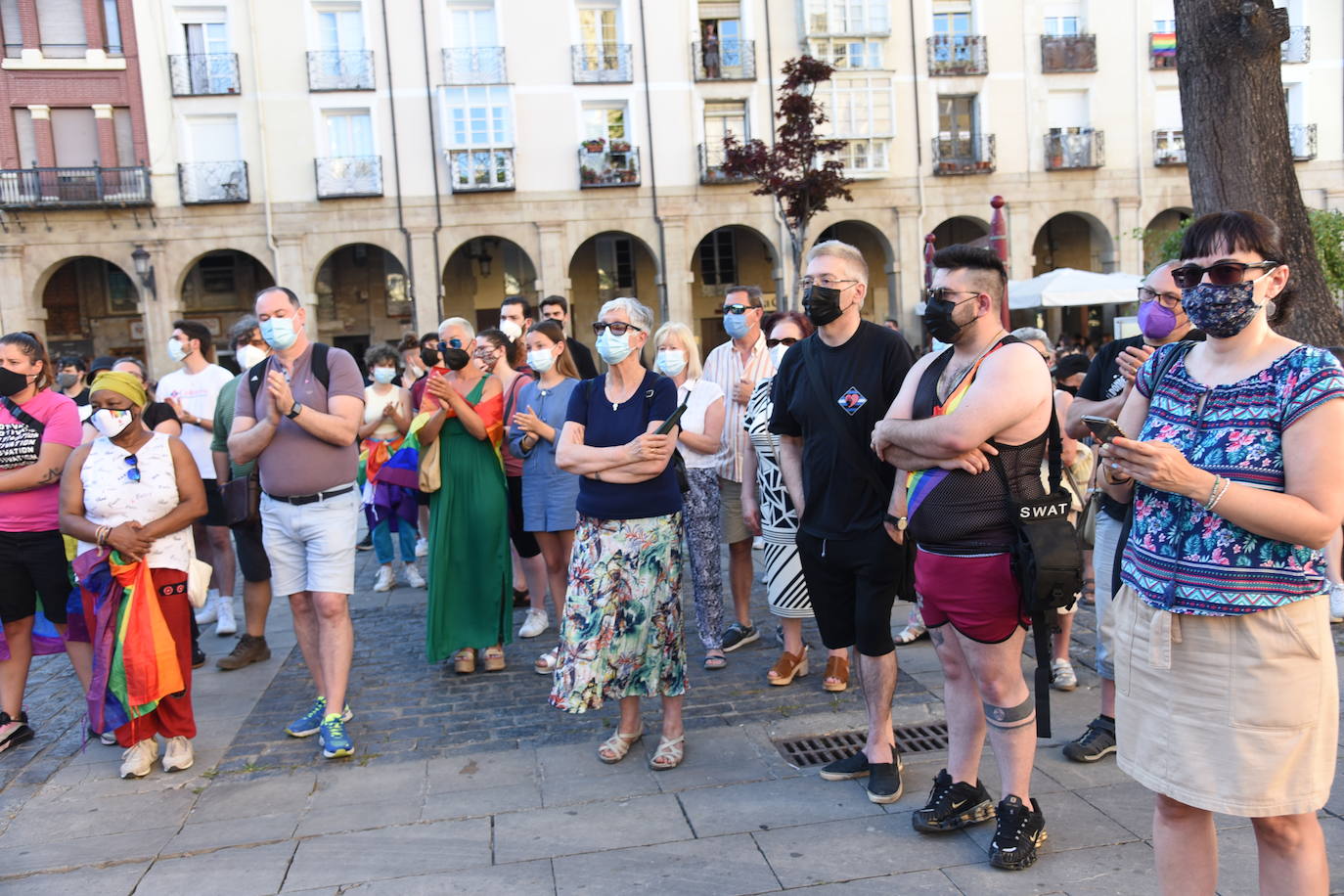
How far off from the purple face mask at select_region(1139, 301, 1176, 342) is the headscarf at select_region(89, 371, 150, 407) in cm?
457

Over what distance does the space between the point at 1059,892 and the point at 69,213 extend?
90.2ft

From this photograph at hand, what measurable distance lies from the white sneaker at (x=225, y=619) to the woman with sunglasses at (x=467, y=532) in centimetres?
217

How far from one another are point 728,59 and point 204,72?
515 inches

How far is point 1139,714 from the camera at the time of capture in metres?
2.72

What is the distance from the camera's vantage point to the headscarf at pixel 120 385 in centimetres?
473

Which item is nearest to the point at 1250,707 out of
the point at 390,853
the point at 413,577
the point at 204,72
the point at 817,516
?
the point at 817,516

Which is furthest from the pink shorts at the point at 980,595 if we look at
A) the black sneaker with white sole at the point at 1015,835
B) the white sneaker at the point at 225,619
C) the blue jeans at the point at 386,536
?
the blue jeans at the point at 386,536

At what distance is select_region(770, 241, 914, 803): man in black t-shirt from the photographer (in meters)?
3.96

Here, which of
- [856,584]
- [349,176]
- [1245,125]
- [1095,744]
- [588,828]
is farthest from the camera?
[349,176]

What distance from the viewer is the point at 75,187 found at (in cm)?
2433

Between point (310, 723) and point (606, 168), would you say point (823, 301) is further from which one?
point (606, 168)

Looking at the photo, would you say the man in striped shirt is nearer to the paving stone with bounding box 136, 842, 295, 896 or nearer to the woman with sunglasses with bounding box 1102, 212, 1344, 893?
the paving stone with bounding box 136, 842, 295, 896

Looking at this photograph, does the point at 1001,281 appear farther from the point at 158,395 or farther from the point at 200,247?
the point at 200,247

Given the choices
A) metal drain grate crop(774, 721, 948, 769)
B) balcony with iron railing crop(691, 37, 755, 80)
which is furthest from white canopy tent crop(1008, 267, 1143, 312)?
metal drain grate crop(774, 721, 948, 769)
